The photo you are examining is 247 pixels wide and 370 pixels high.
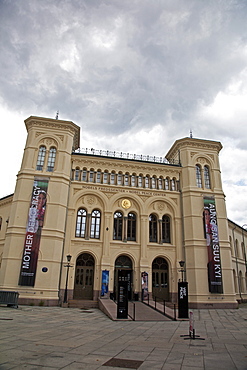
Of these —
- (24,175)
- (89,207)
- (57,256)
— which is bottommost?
(57,256)

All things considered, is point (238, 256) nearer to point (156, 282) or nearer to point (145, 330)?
point (156, 282)

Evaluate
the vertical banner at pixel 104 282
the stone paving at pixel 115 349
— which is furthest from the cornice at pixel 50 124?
the stone paving at pixel 115 349

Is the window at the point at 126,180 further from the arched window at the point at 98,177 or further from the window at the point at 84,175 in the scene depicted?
the window at the point at 84,175

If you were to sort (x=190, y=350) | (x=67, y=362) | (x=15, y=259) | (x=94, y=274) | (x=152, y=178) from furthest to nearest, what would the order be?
1. (x=152, y=178)
2. (x=94, y=274)
3. (x=15, y=259)
4. (x=190, y=350)
5. (x=67, y=362)

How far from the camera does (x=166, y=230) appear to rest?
29.9m

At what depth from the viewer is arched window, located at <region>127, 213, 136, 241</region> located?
94.3ft

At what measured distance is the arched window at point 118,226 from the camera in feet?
92.9

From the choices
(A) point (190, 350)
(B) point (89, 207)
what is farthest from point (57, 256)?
(A) point (190, 350)

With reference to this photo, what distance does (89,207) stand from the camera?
28266 mm

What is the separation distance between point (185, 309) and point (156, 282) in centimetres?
1043

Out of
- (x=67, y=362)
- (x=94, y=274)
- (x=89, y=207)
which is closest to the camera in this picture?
(x=67, y=362)

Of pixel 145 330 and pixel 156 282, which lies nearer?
pixel 145 330

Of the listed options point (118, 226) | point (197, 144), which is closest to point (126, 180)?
point (118, 226)

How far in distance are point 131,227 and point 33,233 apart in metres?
10.0
